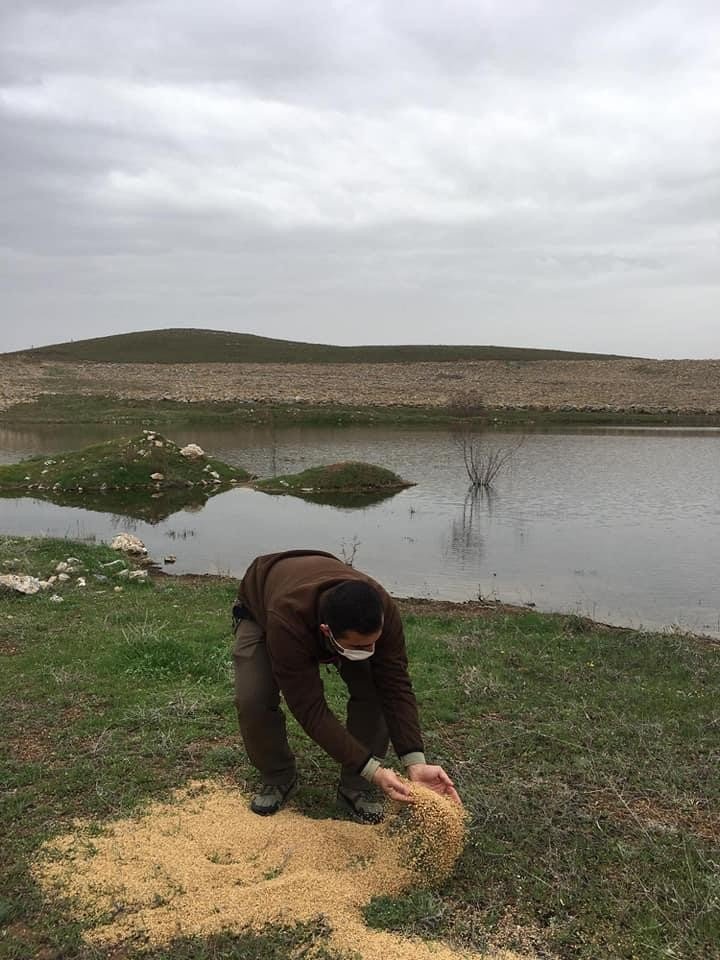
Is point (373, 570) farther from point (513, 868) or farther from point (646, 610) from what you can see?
point (513, 868)

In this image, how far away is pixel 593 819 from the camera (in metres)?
4.36

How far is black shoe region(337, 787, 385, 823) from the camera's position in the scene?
4.33 m

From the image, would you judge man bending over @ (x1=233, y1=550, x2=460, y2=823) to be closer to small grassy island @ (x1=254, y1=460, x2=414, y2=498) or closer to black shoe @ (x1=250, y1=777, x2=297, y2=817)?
black shoe @ (x1=250, y1=777, x2=297, y2=817)

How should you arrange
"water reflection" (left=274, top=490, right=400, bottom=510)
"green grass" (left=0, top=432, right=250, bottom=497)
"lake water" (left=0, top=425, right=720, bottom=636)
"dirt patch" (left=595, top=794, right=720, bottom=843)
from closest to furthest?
"dirt patch" (left=595, top=794, right=720, bottom=843)
"lake water" (left=0, top=425, right=720, bottom=636)
"water reflection" (left=274, top=490, right=400, bottom=510)
"green grass" (left=0, top=432, right=250, bottom=497)

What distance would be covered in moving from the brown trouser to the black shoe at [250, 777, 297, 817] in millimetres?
39

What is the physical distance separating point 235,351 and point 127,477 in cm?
7439

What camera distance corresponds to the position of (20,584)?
402 inches

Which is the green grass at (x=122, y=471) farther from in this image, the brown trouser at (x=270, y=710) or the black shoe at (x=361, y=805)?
the black shoe at (x=361, y=805)

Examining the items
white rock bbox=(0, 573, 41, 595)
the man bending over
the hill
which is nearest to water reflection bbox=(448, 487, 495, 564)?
white rock bbox=(0, 573, 41, 595)

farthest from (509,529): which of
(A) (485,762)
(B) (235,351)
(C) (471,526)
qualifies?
(B) (235,351)

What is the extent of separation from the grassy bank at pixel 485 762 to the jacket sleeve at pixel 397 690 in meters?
0.74

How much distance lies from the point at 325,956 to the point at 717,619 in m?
9.57

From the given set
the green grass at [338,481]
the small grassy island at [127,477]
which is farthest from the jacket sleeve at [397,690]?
the green grass at [338,481]

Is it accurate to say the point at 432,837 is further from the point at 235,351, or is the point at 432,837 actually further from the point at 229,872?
the point at 235,351
